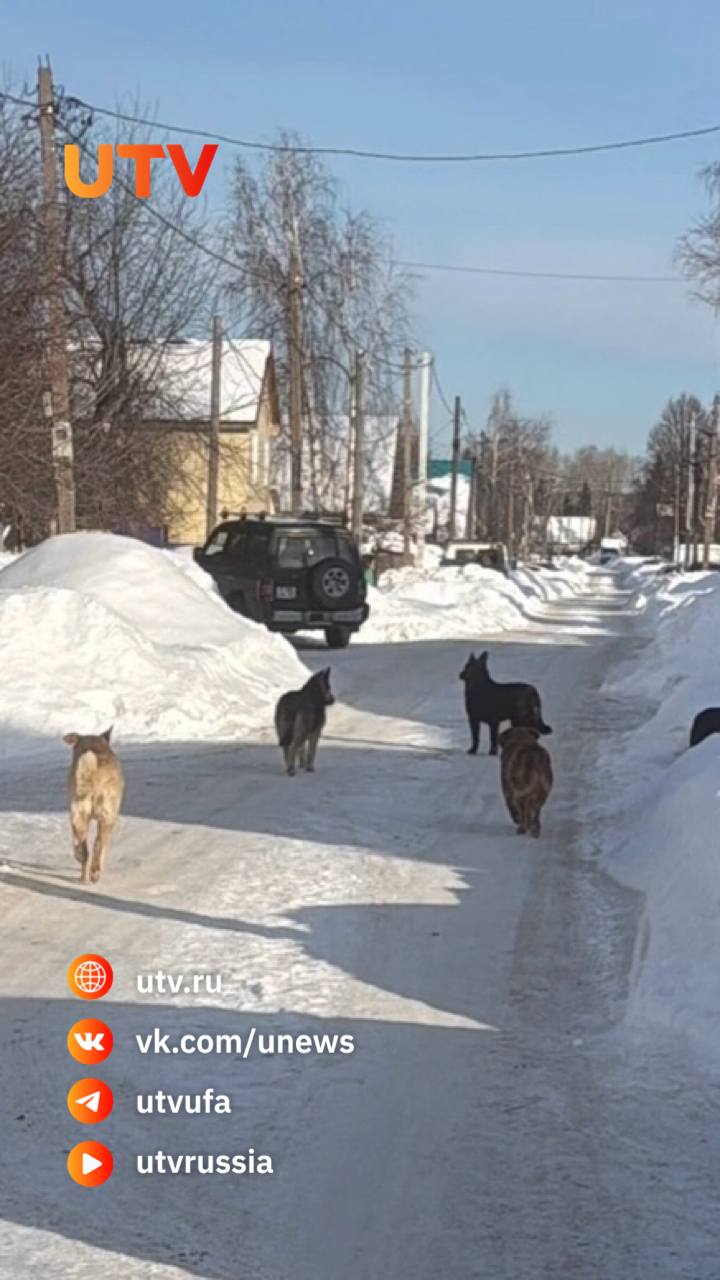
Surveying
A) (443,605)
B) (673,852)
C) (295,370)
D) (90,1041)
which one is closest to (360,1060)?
(90,1041)

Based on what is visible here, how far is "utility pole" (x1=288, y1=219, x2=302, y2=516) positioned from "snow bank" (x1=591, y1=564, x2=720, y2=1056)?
75.9 ft

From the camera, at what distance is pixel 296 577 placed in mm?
25922

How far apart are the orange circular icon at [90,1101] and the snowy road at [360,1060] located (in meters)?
0.05

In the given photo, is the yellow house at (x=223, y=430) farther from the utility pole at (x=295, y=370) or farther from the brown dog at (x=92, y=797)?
the brown dog at (x=92, y=797)

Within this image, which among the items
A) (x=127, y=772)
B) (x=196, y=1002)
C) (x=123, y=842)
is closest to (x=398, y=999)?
(x=196, y=1002)

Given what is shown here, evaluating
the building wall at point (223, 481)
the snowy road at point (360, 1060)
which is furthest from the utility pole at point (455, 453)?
the snowy road at point (360, 1060)

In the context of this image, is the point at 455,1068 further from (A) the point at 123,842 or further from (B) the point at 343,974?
(A) the point at 123,842

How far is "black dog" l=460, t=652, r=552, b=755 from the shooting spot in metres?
13.7

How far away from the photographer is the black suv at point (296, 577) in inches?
1019

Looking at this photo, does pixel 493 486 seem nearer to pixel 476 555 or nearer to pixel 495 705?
pixel 476 555

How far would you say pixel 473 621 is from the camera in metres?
35.5

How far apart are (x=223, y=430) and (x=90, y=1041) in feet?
166

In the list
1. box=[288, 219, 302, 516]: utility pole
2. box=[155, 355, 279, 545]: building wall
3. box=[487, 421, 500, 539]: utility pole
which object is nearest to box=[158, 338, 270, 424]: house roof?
box=[155, 355, 279, 545]: building wall

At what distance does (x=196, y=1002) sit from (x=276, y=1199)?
5.97 feet
